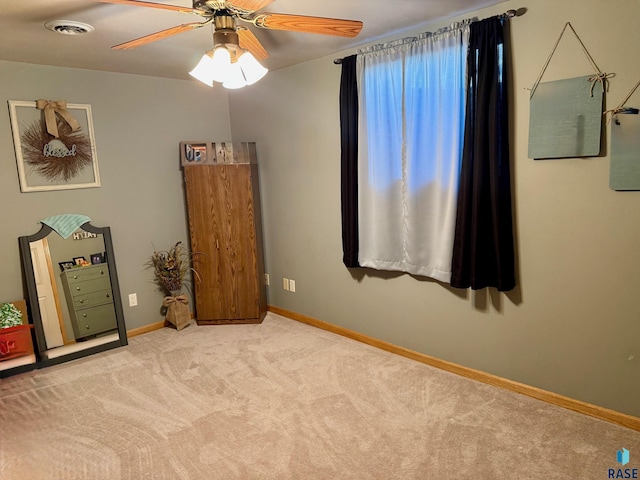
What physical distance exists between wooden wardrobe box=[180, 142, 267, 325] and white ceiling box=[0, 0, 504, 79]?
803 millimetres

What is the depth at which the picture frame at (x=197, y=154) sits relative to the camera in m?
3.87

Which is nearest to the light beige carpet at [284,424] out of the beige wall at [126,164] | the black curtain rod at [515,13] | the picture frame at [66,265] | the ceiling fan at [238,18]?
the picture frame at [66,265]

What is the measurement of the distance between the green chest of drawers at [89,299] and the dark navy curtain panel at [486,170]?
2.80m

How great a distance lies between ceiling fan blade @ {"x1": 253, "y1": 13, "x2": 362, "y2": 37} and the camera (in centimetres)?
177

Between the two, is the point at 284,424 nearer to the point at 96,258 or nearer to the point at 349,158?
the point at 349,158

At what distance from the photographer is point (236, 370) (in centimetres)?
313

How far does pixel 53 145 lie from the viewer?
11.1 ft

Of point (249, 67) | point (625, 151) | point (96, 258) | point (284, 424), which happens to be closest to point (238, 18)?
point (249, 67)

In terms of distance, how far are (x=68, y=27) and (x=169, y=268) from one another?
2.04 meters

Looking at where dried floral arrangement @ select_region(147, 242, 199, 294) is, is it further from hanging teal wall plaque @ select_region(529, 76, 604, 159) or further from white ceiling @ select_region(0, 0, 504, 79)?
hanging teal wall plaque @ select_region(529, 76, 604, 159)

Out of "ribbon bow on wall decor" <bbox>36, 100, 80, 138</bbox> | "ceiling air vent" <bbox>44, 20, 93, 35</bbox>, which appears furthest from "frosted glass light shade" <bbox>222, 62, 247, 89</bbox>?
"ribbon bow on wall decor" <bbox>36, 100, 80, 138</bbox>

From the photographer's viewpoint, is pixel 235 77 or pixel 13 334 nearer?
pixel 235 77

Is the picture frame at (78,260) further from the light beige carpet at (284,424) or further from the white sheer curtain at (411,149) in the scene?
the white sheer curtain at (411,149)

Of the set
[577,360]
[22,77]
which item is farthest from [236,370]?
[22,77]
